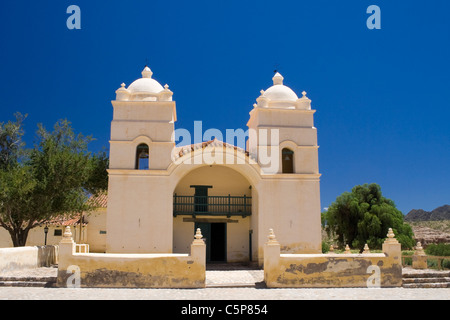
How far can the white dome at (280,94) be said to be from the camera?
21.2 meters

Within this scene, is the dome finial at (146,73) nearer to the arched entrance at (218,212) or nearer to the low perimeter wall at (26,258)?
the arched entrance at (218,212)

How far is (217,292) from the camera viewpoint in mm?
13211

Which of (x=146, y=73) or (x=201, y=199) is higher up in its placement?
(x=146, y=73)

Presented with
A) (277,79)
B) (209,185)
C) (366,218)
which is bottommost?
(366,218)

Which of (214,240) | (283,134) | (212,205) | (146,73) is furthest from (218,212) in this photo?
(146,73)

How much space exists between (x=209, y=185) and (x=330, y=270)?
30.4 feet

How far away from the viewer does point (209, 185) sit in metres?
22.1

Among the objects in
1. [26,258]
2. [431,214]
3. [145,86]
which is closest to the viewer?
[26,258]

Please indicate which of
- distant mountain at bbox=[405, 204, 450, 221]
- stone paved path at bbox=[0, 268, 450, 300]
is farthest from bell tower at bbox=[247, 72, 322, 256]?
distant mountain at bbox=[405, 204, 450, 221]

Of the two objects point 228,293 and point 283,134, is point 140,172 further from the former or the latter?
point 228,293

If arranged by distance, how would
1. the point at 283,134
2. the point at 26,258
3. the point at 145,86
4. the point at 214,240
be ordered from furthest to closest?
the point at 214,240 → the point at 145,86 → the point at 283,134 → the point at 26,258

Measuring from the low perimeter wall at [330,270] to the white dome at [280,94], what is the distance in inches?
349

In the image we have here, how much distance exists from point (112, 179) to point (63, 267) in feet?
18.8
